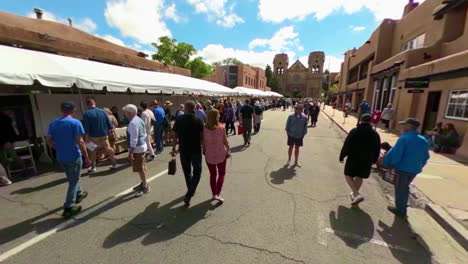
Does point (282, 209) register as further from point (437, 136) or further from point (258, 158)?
point (437, 136)

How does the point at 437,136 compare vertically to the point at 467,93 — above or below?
below

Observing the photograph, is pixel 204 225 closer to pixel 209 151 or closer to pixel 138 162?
pixel 209 151

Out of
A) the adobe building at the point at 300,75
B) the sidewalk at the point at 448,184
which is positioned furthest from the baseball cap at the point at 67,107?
the adobe building at the point at 300,75

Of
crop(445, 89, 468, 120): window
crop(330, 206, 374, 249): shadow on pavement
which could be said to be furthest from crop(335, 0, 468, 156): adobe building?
crop(330, 206, 374, 249): shadow on pavement

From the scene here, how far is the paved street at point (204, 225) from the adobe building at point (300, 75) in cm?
8301

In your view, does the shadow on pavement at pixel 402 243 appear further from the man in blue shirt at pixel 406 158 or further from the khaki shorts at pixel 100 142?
the khaki shorts at pixel 100 142

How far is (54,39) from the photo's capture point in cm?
935

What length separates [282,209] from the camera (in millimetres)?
3820

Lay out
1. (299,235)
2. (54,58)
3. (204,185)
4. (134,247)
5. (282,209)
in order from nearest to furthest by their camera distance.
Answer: (134,247) < (299,235) < (282,209) < (204,185) < (54,58)

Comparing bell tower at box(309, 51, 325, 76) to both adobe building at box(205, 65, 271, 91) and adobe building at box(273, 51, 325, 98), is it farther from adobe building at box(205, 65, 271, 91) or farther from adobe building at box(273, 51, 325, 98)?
adobe building at box(205, 65, 271, 91)

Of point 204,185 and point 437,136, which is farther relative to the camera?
point 437,136

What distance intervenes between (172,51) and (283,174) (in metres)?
42.1

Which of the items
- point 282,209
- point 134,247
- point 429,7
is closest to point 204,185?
point 282,209

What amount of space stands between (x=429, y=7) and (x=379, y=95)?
670cm
